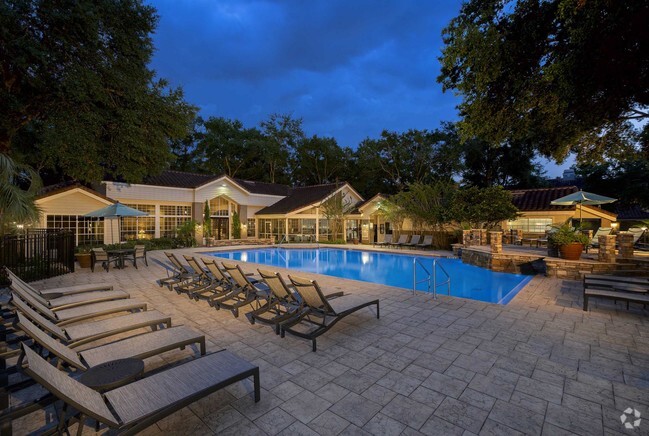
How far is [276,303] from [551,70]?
734cm

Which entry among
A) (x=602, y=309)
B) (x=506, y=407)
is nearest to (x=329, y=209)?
(x=602, y=309)

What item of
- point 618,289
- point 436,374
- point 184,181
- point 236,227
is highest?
point 184,181

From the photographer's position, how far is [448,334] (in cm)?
485

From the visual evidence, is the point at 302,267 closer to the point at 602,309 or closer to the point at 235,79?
the point at 602,309

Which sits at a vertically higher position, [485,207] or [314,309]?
[485,207]

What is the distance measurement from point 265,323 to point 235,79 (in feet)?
511

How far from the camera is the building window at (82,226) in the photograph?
637 inches

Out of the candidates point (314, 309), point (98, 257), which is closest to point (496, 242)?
point (314, 309)

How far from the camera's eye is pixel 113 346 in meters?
3.49

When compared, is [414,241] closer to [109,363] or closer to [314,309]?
[314,309]

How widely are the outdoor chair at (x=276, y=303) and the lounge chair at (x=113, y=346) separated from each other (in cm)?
144

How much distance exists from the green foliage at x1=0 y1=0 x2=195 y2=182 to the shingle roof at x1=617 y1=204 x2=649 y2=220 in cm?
3342

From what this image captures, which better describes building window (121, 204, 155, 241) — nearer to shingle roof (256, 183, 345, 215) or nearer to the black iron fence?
shingle roof (256, 183, 345, 215)

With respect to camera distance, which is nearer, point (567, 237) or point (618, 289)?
point (618, 289)
